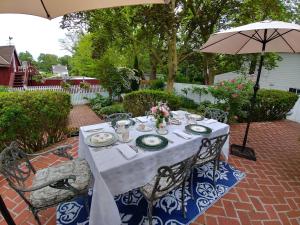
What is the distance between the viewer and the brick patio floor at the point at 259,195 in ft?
7.62

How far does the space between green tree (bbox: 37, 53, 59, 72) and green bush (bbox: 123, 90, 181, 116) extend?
39.1m

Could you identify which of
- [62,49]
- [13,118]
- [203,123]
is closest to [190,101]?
[203,123]

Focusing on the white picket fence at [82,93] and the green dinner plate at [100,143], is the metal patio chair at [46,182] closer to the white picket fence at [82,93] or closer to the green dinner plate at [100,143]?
the green dinner plate at [100,143]

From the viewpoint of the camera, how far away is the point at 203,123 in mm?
3311

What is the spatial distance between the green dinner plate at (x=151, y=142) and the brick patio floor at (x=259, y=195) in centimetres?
103

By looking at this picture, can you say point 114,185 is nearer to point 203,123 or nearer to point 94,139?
point 94,139

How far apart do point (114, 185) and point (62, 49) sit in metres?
28.4

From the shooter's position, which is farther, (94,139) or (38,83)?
(38,83)

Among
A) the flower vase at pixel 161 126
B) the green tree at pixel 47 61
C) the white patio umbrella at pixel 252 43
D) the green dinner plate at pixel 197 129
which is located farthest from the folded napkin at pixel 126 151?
the green tree at pixel 47 61

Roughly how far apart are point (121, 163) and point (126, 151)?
214 millimetres

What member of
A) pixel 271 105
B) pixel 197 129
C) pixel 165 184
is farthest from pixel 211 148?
pixel 271 105

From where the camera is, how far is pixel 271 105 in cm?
678

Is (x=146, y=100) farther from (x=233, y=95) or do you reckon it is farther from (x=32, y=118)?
(x=32, y=118)

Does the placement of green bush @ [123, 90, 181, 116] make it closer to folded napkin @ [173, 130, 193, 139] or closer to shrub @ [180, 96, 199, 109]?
folded napkin @ [173, 130, 193, 139]
